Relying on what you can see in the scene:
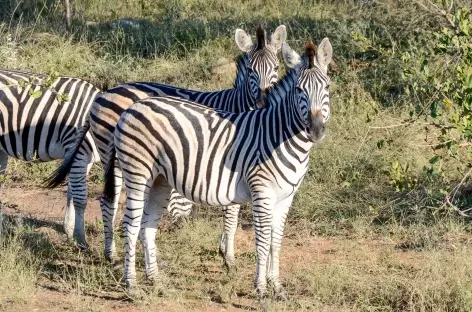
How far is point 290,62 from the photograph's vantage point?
678 cm

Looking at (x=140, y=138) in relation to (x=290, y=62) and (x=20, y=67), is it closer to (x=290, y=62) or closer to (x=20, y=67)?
(x=290, y=62)

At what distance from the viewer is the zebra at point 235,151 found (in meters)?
6.62

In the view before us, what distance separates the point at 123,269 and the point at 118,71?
5.48 metres

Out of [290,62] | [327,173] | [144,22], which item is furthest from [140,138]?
[144,22]

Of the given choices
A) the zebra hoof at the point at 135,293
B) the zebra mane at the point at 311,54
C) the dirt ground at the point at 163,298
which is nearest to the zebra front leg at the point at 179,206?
the dirt ground at the point at 163,298

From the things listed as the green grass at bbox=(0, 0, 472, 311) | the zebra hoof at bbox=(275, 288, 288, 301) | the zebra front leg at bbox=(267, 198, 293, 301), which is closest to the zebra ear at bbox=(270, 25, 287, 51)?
the green grass at bbox=(0, 0, 472, 311)

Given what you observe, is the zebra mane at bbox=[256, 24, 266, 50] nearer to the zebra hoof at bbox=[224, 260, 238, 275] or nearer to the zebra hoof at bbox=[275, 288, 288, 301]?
the zebra hoof at bbox=[224, 260, 238, 275]

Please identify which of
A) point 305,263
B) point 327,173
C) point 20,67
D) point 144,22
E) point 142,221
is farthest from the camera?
point 144,22

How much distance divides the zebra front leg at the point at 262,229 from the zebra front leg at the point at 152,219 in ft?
2.93

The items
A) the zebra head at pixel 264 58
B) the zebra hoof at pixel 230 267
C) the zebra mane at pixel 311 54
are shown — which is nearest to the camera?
the zebra mane at pixel 311 54

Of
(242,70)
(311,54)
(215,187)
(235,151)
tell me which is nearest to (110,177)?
(215,187)

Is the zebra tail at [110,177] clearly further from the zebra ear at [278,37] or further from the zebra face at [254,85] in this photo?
the zebra ear at [278,37]

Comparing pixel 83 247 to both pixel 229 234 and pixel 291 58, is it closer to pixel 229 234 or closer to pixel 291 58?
pixel 229 234

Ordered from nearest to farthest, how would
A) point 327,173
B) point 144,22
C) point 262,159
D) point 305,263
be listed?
point 262,159 → point 305,263 → point 327,173 → point 144,22
